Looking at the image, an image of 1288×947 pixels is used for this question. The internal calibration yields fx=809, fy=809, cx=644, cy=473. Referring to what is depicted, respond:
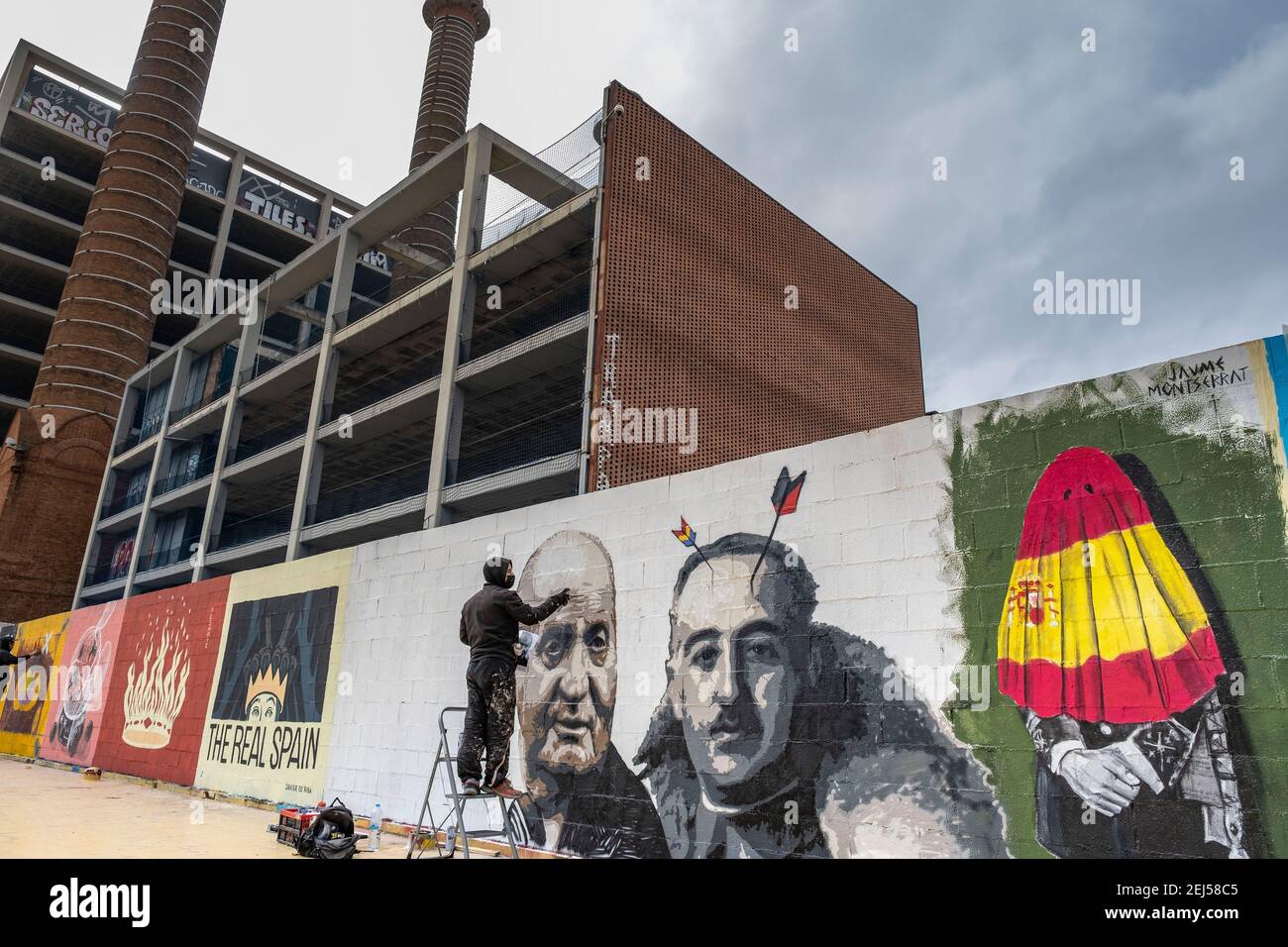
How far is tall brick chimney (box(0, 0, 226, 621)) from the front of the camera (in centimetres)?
3083

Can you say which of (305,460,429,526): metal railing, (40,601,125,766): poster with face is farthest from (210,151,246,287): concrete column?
(40,601,125,766): poster with face

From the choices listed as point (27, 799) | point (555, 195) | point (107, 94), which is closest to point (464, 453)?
point (555, 195)

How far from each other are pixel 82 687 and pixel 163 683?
4.91 metres

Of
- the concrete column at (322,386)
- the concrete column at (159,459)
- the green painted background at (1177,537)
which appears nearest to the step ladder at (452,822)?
the green painted background at (1177,537)

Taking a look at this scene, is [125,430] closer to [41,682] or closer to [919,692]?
[41,682]

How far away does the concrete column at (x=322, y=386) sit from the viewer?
20750 millimetres

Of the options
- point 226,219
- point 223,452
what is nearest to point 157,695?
point 223,452

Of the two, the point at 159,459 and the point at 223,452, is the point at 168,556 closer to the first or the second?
the point at 159,459

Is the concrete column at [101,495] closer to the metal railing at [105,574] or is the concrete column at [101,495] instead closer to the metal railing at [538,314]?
the metal railing at [105,574]

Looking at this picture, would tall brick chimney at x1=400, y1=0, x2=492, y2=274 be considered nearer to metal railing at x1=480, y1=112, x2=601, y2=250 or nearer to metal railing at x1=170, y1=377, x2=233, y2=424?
metal railing at x1=170, y1=377, x2=233, y2=424

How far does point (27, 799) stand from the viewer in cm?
1002

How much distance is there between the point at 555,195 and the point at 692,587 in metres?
14.1

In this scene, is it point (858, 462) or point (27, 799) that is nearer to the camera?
point (858, 462)

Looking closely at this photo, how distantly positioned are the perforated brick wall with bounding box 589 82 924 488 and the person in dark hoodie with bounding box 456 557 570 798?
7.57 metres
